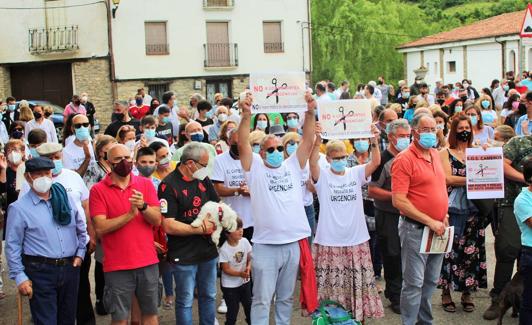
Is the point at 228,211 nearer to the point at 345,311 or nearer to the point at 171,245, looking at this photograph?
the point at 171,245

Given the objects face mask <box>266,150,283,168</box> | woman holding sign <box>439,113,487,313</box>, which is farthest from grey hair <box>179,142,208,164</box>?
woman holding sign <box>439,113,487,313</box>

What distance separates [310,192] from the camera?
8.39m

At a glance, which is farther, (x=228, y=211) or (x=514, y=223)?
(x=514, y=223)

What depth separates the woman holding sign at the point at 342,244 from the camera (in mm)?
7125

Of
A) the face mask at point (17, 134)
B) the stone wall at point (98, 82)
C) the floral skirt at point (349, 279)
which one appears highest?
the stone wall at point (98, 82)

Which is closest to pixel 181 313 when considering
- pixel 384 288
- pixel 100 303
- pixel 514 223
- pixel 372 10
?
pixel 100 303

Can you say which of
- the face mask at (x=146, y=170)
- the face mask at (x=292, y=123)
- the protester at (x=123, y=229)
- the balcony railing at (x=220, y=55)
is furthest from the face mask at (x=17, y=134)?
the balcony railing at (x=220, y=55)

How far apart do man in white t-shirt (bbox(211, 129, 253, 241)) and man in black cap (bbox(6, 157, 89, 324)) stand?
6.29 ft

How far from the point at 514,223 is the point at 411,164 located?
1723 mm

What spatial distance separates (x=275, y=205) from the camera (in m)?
6.50

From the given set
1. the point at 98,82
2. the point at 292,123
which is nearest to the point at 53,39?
the point at 98,82

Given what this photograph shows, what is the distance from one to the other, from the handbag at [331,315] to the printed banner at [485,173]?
1776 mm

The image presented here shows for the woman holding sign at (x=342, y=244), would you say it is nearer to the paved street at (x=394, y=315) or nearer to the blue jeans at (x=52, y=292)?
the paved street at (x=394, y=315)

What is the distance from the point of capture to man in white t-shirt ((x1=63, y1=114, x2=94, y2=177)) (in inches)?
325
